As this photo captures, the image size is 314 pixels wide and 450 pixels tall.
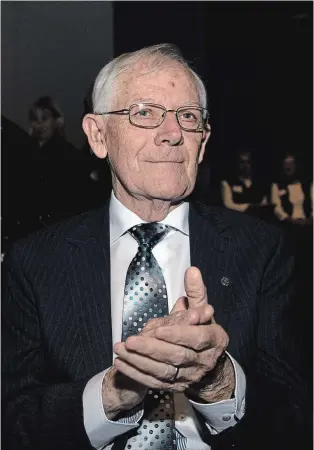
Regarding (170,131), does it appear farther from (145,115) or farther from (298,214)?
(298,214)

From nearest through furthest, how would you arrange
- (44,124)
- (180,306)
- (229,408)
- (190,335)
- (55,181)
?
(190,335), (180,306), (229,408), (55,181), (44,124)

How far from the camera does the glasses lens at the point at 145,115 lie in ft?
5.60

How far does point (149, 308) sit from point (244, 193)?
344cm

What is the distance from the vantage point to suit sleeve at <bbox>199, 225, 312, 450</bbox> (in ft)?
4.94

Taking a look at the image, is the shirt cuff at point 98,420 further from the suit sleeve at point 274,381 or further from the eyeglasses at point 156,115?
the eyeglasses at point 156,115

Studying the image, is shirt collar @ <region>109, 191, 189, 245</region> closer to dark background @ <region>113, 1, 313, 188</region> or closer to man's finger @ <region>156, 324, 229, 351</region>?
man's finger @ <region>156, 324, 229, 351</region>

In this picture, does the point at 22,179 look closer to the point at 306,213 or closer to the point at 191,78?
the point at 191,78

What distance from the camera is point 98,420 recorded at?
1.46m

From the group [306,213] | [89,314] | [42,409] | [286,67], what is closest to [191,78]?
[89,314]

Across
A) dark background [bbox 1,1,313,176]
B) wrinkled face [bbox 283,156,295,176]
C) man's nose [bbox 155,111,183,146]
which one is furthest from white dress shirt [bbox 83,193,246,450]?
wrinkled face [bbox 283,156,295,176]

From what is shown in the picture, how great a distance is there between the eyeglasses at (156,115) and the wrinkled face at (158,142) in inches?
0.5

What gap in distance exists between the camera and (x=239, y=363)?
1.54 metres

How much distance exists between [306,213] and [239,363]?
3.42 meters

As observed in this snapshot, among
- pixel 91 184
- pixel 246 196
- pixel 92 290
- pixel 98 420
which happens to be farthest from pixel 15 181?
pixel 246 196
